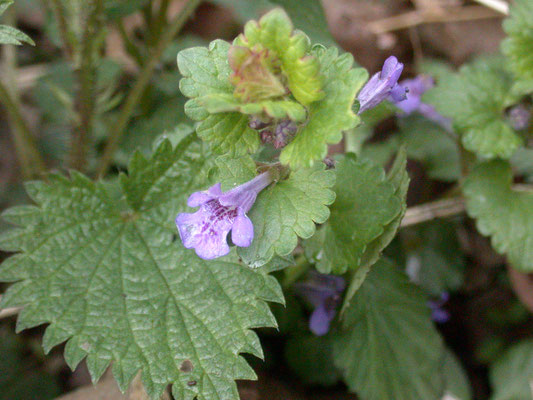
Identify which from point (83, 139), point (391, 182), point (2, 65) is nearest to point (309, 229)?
point (391, 182)

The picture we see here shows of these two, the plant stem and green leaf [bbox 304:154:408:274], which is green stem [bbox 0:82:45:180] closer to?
the plant stem

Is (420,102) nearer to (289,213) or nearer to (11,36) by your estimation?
(289,213)

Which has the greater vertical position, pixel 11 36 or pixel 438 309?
pixel 11 36

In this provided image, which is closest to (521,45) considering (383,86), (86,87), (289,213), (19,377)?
(383,86)

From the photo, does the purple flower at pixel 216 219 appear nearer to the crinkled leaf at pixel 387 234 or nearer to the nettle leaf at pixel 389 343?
the crinkled leaf at pixel 387 234

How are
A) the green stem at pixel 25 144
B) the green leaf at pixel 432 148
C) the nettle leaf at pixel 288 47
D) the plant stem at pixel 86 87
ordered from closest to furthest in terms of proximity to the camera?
the nettle leaf at pixel 288 47 < the plant stem at pixel 86 87 < the green stem at pixel 25 144 < the green leaf at pixel 432 148

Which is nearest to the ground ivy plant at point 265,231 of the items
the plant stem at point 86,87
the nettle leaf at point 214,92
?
the nettle leaf at point 214,92

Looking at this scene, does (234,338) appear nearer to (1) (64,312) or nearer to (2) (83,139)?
(1) (64,312)
